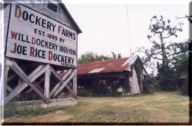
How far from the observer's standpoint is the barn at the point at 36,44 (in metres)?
11.7

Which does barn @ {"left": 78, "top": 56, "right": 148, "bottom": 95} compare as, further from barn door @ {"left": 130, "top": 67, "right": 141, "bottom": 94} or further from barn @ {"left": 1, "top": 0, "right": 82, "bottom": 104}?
barn @ {"left": 1, "top": 0, "right": 82, "bottom": 104}

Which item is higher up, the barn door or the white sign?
the white sign

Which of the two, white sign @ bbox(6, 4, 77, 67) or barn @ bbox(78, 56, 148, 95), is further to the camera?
barn @ bbox(78, 56, 148, 95)

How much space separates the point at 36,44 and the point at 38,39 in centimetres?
36

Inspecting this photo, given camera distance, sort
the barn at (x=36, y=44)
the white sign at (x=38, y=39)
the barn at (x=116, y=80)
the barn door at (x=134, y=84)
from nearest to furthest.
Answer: the barn at (x=36, y=44)
the white sign at (x=38, y=39)
the barn at (x=116, y=80)
the barn door at (x=134, y=84)

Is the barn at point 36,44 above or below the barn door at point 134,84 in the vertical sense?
above

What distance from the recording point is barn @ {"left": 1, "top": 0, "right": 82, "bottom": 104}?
1172 cm

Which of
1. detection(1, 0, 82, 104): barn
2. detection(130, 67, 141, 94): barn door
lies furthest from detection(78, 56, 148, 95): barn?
detection(1, 0, 82, 104): barn

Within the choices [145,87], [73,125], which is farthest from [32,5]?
[145,87]

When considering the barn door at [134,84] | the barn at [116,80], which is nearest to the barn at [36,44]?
the barn at [116,80]

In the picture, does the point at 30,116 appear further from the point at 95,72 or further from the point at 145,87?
the point at 145,87

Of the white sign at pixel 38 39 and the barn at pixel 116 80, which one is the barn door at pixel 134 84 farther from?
the white sign at pixel 38 39

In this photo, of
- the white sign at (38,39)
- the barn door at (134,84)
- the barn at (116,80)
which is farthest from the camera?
the barn door at (134,84)

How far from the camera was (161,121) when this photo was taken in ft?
31.6
